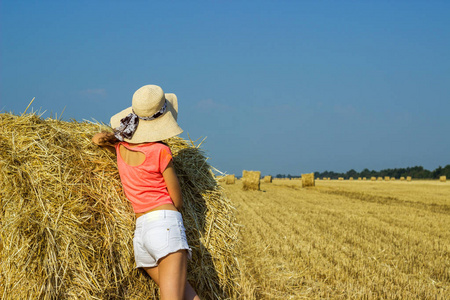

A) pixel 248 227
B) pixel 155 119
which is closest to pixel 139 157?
pixel 155 119

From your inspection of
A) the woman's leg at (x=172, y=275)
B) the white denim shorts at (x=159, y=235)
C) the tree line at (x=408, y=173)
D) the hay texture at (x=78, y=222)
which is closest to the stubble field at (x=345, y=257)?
the hay texture at (x=78, y=222)

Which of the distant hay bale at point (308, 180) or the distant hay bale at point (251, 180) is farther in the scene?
the distant hay bale at point (308, 180)

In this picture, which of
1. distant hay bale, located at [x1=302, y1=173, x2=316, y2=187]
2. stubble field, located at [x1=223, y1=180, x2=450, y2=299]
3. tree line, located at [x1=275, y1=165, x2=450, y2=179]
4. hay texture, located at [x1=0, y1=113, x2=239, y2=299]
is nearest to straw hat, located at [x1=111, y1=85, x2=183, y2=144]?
hay texture, located at [x1=0, y1=113, x2=239, y2=299]

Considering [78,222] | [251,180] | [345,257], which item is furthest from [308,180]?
[78,222]

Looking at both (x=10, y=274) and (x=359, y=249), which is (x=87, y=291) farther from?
(x=359, y=249)

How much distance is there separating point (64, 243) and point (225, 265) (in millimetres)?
1613

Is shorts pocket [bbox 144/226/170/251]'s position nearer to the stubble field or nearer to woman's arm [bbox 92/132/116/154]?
woman's arm [bbox 92/132/116/154]

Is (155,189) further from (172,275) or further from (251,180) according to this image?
(251,180)

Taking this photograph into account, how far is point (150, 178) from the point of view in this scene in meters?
3.01

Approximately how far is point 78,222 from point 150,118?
109cm

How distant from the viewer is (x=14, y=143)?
3594mm

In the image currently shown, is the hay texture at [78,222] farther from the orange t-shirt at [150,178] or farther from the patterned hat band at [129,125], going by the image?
Result: the patterned hat band at [129,125]

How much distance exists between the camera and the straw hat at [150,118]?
3.10 meters

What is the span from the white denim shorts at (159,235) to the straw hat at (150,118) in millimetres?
594
